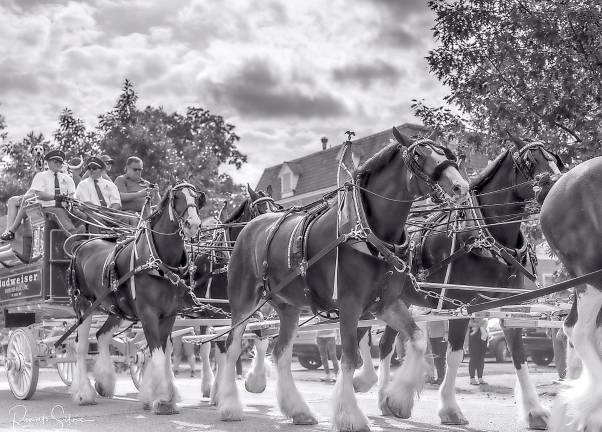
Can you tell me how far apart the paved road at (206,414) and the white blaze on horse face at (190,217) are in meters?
1.99

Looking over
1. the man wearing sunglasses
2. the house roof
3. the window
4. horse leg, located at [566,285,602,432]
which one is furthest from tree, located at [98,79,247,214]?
horse leg, located at [566,285,602,432]

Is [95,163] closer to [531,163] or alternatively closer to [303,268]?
[303,268]

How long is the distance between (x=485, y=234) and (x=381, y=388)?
2.21 meters

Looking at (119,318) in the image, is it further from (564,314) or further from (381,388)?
(564,314)

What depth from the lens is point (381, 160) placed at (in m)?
7.67

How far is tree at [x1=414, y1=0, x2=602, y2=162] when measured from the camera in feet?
38.7

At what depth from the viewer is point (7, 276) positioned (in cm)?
1247

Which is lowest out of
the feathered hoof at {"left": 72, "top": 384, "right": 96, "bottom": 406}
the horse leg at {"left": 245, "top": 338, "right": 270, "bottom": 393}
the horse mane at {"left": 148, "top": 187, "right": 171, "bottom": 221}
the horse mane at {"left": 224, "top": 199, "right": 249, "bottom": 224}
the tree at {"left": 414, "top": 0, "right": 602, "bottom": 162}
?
the feathered hoof at {"left": 72, "top": 384, "right": 96, "bottom": 406}

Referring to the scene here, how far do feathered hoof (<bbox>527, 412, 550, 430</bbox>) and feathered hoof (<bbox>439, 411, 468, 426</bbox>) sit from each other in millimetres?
665

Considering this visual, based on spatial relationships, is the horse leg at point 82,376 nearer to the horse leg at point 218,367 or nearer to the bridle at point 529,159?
the horse leg at point 218,367

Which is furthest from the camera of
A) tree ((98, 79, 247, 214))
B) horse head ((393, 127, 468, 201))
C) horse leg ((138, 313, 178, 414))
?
tree ((98, 79, 247, 214))

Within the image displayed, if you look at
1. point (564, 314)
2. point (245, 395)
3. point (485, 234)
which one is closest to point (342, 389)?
point (485, 234)

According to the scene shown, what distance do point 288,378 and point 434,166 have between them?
2795 millimetres

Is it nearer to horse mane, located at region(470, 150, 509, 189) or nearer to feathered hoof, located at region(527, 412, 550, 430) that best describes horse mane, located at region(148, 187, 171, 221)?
horse mane, located at region(470, 150, 509, 189)
